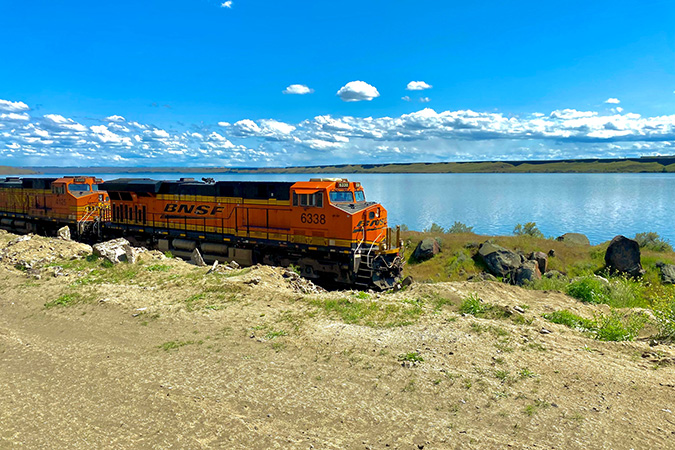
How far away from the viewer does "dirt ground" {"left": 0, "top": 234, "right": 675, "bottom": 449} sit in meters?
5.16

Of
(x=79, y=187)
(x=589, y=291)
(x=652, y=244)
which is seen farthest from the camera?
(x=79, y=187)

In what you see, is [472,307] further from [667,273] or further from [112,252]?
[667,273]

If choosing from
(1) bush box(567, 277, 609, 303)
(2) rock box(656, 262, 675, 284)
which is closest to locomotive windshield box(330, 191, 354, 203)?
(1) bush box(567, 277, 609, 303)

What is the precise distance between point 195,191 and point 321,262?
303 inches

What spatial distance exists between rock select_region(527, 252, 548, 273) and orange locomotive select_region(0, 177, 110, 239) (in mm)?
23536

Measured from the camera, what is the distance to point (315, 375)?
6.70 meters

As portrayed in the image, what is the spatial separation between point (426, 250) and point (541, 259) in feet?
19.4

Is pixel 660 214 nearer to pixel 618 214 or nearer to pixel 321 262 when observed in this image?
pixel 618 214

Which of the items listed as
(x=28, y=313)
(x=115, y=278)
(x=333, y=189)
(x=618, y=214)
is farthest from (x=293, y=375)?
(x=618, y=214)

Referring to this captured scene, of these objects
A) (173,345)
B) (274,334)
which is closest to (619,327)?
(274,334)

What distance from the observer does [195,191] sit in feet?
64.4

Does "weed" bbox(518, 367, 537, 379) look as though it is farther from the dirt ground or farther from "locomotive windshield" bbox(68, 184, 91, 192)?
"locomotive windshield" bbox(68, 184, 91, 192)

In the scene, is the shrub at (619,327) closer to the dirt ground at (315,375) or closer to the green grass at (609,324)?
the green grass at (609,324)

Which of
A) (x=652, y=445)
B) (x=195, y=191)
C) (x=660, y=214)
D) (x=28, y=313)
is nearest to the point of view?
(x=652, y=445)
